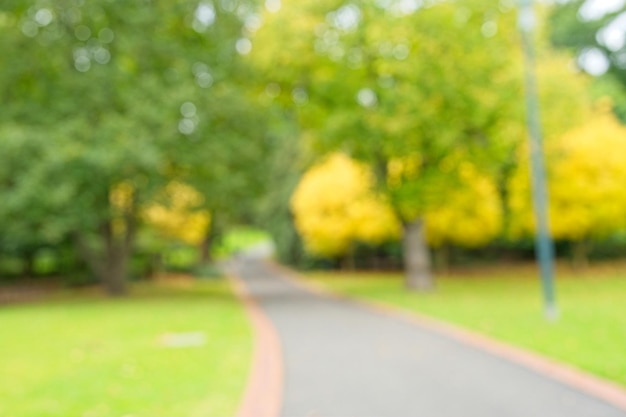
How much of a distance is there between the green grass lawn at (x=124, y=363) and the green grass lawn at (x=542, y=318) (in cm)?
432

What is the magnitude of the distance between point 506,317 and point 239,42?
45.6 feet

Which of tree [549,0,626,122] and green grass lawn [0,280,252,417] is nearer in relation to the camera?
green grass lawn [0,280,252,417]

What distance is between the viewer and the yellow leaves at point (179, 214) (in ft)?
71.7

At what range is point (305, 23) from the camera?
68.3 feet

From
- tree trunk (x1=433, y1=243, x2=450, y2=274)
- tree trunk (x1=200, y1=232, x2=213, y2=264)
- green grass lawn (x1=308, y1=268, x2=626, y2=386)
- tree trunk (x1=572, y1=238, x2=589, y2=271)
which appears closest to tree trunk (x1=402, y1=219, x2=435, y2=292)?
green grass lawn (x1=308, y1=268, x2=626, y2=386)

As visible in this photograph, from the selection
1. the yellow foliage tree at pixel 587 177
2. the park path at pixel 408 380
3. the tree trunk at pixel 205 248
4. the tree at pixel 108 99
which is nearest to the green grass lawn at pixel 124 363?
the park path at pixel 408 380

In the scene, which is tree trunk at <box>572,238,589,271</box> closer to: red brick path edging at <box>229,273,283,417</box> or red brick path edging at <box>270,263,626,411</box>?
red brick path edging at <box>270,263,626,411</box>

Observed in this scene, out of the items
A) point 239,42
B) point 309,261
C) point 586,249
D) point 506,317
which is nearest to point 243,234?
point 309,261

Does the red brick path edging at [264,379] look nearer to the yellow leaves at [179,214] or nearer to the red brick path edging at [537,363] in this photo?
the red brick path edging at [537,363]

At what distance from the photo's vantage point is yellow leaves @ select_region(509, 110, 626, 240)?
2722 centimetres

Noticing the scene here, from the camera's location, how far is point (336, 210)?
34594mm

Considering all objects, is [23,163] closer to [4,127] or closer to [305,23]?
[4,127]

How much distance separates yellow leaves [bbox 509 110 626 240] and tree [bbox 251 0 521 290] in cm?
719

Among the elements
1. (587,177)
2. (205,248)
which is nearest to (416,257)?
(587,177)
